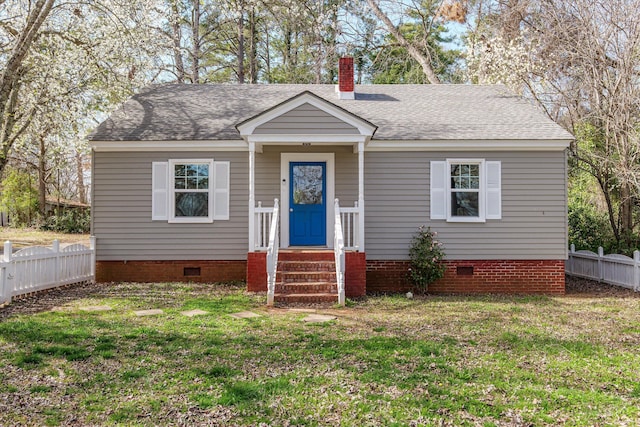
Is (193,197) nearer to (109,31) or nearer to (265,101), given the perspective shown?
(265,101)


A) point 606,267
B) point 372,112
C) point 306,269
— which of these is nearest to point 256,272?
point 306,269

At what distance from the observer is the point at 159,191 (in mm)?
10883

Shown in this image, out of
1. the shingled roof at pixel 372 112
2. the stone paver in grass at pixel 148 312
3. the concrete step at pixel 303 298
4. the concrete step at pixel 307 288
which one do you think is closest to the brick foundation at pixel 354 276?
the concrete step at pixel 307 288

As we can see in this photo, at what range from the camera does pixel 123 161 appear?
10.9 metres

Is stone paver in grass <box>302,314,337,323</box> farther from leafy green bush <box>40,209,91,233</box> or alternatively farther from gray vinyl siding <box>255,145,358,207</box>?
leafy green bush <box>40,209,91,233</box>

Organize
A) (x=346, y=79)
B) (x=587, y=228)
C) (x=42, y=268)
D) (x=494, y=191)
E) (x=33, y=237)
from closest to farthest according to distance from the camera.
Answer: (x=42, y=268) < (x=494, y=191) < (x=346, y=79) < (x=587, y=228) < (x=33, y=237)

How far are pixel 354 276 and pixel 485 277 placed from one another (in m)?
3.18

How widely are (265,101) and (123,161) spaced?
12.7 feet

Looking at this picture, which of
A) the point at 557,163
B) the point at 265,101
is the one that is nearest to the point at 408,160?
the point at 557,163

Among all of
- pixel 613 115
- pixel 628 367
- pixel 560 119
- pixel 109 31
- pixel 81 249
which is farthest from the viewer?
pixel 560 119

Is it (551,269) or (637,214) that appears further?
(637,214)

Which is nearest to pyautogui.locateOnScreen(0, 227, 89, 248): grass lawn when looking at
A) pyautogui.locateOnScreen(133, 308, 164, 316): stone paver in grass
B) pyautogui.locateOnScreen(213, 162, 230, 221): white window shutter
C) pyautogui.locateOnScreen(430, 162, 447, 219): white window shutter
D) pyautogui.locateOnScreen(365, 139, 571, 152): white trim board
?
pyautogui.locateOnScreen(213, 162, 230, 221): white window shutter

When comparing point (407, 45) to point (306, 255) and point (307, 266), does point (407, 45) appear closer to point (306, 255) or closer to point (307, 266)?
point (306, 255)

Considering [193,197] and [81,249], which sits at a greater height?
[193,197]
